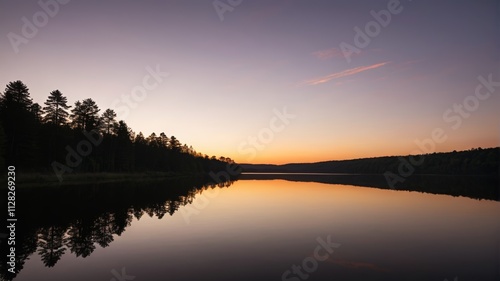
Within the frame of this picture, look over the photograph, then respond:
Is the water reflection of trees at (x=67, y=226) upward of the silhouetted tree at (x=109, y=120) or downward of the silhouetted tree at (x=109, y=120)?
downward

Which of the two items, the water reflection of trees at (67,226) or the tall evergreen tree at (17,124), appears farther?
the tall evergreen tree at (17,124)

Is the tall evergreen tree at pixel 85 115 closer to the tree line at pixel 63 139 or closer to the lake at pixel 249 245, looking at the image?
the tree line at pixel 63 139

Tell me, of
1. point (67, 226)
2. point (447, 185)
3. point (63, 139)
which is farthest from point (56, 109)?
point (447, 185)

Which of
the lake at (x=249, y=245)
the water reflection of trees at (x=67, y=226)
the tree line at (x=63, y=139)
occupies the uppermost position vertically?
the tree line at (x=63, y=139)

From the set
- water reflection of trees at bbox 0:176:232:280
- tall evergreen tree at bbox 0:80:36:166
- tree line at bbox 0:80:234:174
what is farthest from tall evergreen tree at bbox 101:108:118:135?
water reflection of trees at bbox 0:176:232:280

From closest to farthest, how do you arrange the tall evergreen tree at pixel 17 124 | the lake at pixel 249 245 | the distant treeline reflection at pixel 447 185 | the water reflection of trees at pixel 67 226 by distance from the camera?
1. the lake at pixel 249 245
2. the water reflection of trees at pixel 67 226
3. the tall evergreen tree at pixel 17 124
4. the distant treeline reflection at pixel 447 185

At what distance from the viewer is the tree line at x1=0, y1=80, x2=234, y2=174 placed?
59.3 metres

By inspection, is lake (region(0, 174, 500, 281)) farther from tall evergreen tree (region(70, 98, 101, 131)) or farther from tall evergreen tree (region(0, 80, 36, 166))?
tall evergreen tree (region(70, 98, 101, 131))

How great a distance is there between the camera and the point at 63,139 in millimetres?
72312

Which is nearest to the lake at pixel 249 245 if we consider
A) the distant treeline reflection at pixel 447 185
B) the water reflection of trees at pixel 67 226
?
the water reflection of trees at pixel 67 226

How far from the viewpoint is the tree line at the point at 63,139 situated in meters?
59.3

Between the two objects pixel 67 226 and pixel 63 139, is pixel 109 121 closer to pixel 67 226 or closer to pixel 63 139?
pixel 63 139

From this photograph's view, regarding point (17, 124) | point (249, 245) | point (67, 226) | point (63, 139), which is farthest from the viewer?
point (63, 139)

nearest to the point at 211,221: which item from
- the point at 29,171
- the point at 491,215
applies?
the point at 491,215
